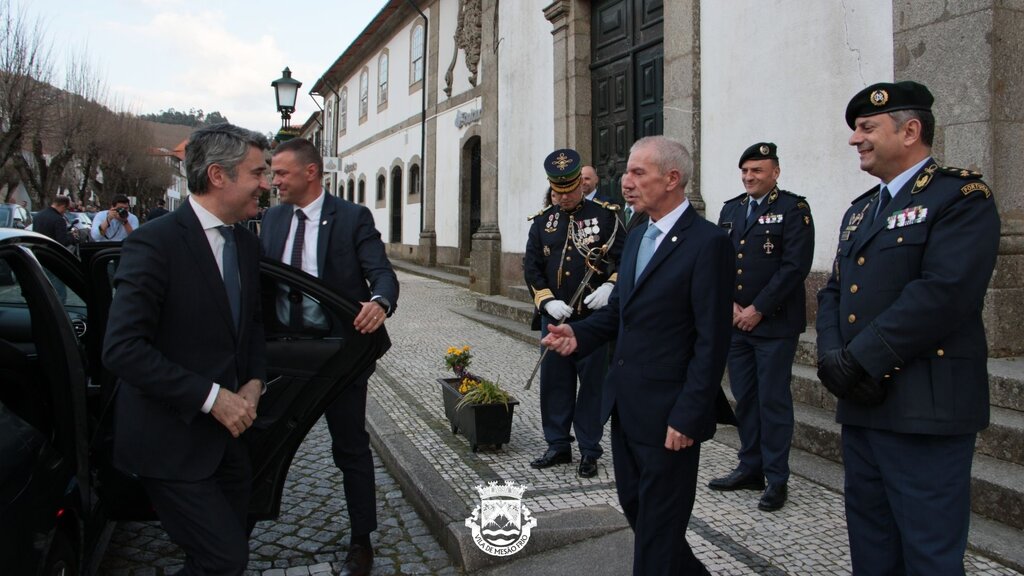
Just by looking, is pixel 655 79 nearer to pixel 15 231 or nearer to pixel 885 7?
pixel 885 7

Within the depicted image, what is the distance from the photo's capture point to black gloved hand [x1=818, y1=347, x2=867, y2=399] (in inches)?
93.5

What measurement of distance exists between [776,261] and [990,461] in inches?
61.6

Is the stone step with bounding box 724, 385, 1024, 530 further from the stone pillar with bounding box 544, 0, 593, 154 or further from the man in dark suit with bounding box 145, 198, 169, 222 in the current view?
the stone pillar with bounding box 544, 0, 593, 154

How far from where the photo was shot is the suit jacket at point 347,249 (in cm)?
359

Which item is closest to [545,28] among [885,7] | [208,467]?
[885,7]

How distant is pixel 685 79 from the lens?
8273mm

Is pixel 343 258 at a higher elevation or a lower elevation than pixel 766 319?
higher

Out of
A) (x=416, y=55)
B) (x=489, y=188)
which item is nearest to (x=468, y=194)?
(x=489, y=188)

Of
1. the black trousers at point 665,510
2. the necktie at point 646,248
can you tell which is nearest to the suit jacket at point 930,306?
the black trousers at point 665,510

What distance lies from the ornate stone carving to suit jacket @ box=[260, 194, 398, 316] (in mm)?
14026

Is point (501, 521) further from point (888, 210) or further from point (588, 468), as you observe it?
point (888, 210)

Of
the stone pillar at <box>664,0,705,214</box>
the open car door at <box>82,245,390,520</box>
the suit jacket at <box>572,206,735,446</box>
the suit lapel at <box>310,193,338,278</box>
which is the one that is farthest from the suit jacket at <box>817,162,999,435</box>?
the stone pillar at <box>664,0,705,214</box>

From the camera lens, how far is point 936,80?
17.3 feet

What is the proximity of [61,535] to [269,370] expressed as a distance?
0.97 meters
